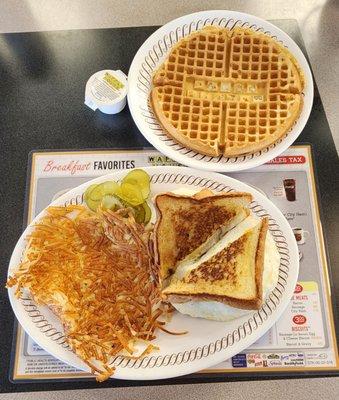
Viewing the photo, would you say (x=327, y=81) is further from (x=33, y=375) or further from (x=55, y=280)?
(x=33, y=375)

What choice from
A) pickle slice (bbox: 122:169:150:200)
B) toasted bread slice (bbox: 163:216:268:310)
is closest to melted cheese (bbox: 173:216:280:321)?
toasted bread slice (bbox: 163:216:268:310)

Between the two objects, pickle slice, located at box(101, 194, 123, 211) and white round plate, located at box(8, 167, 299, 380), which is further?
pickle slice, located at box(101, 194, 123, 211)

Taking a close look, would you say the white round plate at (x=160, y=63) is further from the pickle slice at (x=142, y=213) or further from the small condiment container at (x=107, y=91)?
the pickle slice at (x=142, y=213)

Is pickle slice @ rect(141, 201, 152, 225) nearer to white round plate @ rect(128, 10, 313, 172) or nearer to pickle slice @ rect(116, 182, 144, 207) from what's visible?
pickle slice @ rect(116, 182, 144, 207)

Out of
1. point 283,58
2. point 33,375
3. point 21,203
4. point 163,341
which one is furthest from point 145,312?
point 283,58

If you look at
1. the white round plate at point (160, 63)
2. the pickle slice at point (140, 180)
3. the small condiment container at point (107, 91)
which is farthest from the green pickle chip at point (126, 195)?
the small condiment container at point (107, 91)

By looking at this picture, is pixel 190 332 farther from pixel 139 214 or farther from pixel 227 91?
pixel 227 91
